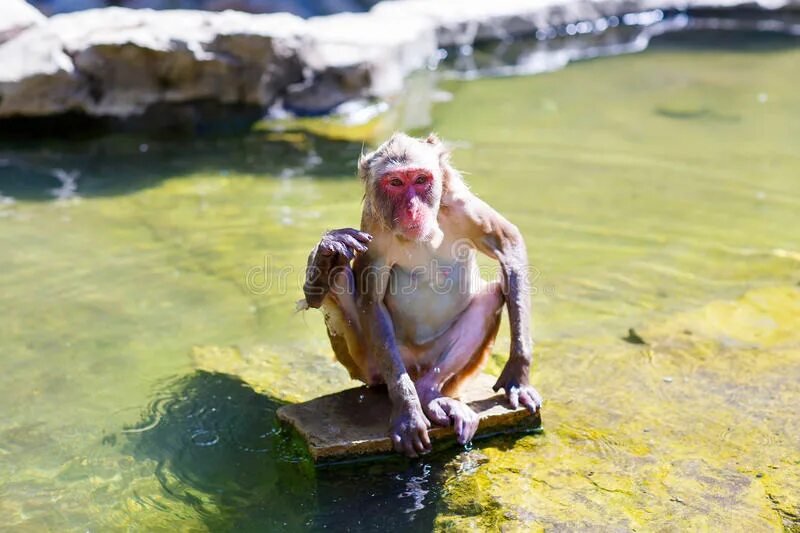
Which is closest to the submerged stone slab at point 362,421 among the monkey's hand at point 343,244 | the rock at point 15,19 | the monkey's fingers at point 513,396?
the monkey's fingers at point 513,396

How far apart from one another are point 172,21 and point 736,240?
5023mm

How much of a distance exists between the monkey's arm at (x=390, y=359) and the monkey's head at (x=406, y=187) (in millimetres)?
238

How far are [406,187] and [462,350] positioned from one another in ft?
2.36

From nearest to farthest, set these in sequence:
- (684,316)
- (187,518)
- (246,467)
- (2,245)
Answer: (187,518)
(246,467)
(684,316)
(2,245)

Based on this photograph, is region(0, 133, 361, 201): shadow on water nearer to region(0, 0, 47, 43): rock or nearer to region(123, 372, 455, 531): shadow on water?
region(0, 0, 47, 43): rock

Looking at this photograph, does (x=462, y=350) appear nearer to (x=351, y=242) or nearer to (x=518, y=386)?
(x=518, y=386)

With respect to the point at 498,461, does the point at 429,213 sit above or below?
above

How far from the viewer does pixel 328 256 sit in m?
3.61

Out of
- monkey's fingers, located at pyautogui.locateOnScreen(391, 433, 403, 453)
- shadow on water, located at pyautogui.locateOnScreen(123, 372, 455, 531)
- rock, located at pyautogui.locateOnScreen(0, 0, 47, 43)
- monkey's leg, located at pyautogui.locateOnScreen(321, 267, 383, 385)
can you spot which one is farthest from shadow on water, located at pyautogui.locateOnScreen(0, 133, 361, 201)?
monkey's fingers, located at pyautogui.locateOnScreen(391, 433, 403, 453)

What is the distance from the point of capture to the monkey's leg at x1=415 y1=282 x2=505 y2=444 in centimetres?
387

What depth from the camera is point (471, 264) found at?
4.09 metres

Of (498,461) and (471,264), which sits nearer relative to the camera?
(498,461)

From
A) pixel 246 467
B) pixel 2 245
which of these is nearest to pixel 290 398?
pixel 246 467

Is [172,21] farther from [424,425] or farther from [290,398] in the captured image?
[424,425]
